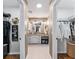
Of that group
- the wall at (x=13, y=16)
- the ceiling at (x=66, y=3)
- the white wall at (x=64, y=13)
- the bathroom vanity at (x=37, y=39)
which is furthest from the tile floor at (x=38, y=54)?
the bathroom vanity at (x=37, y=39)

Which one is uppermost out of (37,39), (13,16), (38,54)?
(13,16)

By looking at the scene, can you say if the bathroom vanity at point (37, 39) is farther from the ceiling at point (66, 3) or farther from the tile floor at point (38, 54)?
the ceiling at point (66, 3)

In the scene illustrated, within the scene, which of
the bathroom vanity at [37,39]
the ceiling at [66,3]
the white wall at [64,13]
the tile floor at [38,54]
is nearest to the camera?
the ceiling at [66,3]

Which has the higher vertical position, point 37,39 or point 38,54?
point 37,39

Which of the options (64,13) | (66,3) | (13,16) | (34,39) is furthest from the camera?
(34,39)

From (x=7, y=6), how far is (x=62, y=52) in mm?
3587

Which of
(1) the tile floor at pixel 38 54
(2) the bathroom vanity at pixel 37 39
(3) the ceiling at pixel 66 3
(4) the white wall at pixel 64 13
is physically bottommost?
(1) the tile floor at pixel 38 54

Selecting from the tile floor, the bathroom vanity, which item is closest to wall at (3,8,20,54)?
the tile floor

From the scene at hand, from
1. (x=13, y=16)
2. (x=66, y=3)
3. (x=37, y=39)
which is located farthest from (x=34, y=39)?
(x=66, y=3)

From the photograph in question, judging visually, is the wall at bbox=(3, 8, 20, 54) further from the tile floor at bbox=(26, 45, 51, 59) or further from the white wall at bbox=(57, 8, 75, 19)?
the white wall at bbox=(57, 8, 75, 19)

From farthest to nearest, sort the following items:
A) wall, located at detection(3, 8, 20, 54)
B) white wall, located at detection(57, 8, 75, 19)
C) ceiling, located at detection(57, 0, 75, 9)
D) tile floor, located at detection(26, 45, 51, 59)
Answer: white wall, located at detection(57, 8, 75, 19) → wall, located at detection(3, 8, 20, 54) → tile floor, located at detection(26, 45, 51, 59) → ceiling, located at detection(57, 0, 75, 9)

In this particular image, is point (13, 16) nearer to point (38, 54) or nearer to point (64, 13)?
point (38, 54)

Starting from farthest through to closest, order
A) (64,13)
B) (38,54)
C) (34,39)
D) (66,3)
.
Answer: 1. (34,39)
2. (64,13)
3. (38,54)
4. (66,3)

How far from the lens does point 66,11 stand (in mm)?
7102
